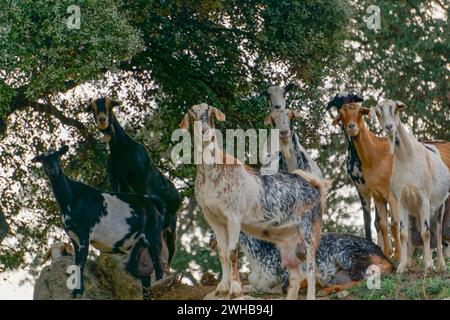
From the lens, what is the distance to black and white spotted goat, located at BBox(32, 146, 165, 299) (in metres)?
16.8

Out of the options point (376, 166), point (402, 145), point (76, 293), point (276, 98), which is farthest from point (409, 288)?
point (76, 293)

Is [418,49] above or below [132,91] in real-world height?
above

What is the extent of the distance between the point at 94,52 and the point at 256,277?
180 inches

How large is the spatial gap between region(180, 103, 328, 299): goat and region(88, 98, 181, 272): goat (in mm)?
2871

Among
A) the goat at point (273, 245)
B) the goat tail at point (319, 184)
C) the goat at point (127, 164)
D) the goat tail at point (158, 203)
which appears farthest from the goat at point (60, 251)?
the goat tail at point (319, 184)

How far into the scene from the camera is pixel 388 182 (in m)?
18.5

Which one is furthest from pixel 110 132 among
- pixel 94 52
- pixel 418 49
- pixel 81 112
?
pixel 418 49

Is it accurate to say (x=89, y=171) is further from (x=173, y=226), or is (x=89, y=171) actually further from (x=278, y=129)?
(x=278, y=129)

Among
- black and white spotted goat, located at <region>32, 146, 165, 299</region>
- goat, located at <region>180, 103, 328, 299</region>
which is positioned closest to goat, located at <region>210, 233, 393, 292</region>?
goat, located at <region>180, 103, 328, 299</region>

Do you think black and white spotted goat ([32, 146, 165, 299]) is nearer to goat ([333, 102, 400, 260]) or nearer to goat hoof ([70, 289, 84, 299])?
goat hoof ([70, 289, 84, 299])

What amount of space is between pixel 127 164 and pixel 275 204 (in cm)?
355

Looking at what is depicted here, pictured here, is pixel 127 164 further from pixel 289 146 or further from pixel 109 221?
pixel 289 146

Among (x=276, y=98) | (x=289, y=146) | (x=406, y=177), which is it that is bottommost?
(x=406, y=177)

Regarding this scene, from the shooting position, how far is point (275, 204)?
1587 centimetres
